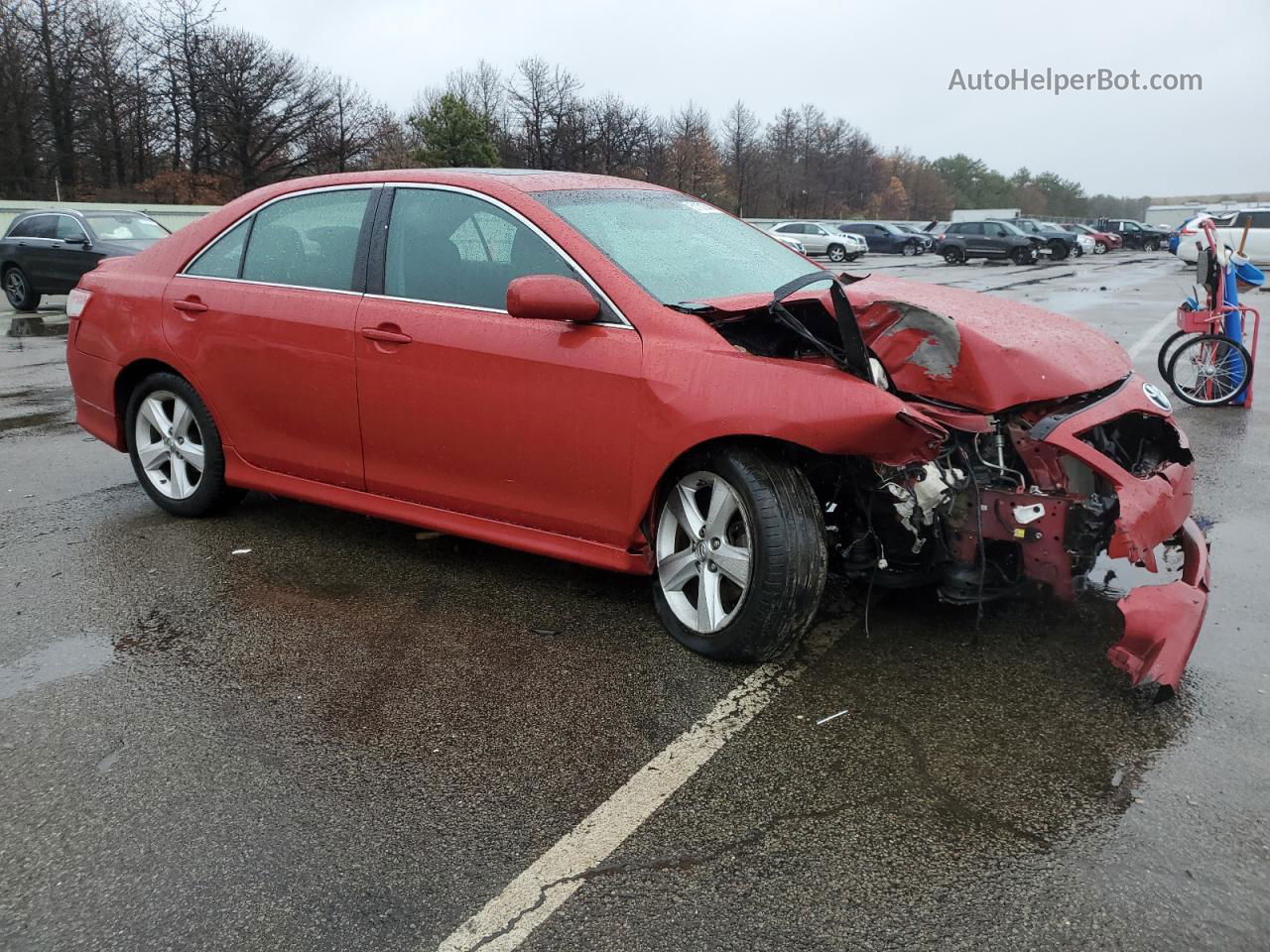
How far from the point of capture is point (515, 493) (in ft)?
12.5

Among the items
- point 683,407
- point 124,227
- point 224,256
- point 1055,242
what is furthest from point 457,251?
point 1055,242

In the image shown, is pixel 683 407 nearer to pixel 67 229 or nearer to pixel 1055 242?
pixel 67 229

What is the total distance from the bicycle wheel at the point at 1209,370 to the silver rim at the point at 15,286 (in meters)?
16.6

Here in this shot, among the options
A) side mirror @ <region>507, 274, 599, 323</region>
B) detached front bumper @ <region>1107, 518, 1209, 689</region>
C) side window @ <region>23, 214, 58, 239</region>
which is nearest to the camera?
detached front bumper @ <region>1107, 518, 1209, 689</region>

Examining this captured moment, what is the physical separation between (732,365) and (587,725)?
48.6 inches

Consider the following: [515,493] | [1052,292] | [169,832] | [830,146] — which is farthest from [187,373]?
[830,146]

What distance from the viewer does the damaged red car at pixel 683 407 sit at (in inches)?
127

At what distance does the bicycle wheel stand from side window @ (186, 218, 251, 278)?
7.20 m

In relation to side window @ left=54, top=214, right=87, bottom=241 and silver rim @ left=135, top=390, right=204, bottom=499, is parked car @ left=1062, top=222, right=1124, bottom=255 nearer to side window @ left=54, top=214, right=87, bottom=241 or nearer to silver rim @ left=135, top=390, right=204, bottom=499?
side window @ left=54, top=214, right=87, bottom=241

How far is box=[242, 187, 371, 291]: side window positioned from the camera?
4281 millimetres

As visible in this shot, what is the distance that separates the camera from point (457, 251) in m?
3.98

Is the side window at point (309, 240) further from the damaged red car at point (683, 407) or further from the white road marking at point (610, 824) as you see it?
the white road marking at point (610, 824)

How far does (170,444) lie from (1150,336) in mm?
11733

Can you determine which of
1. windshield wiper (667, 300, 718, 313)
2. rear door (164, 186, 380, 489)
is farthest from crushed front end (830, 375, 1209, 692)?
rear door (164, 186, 380, 489)
